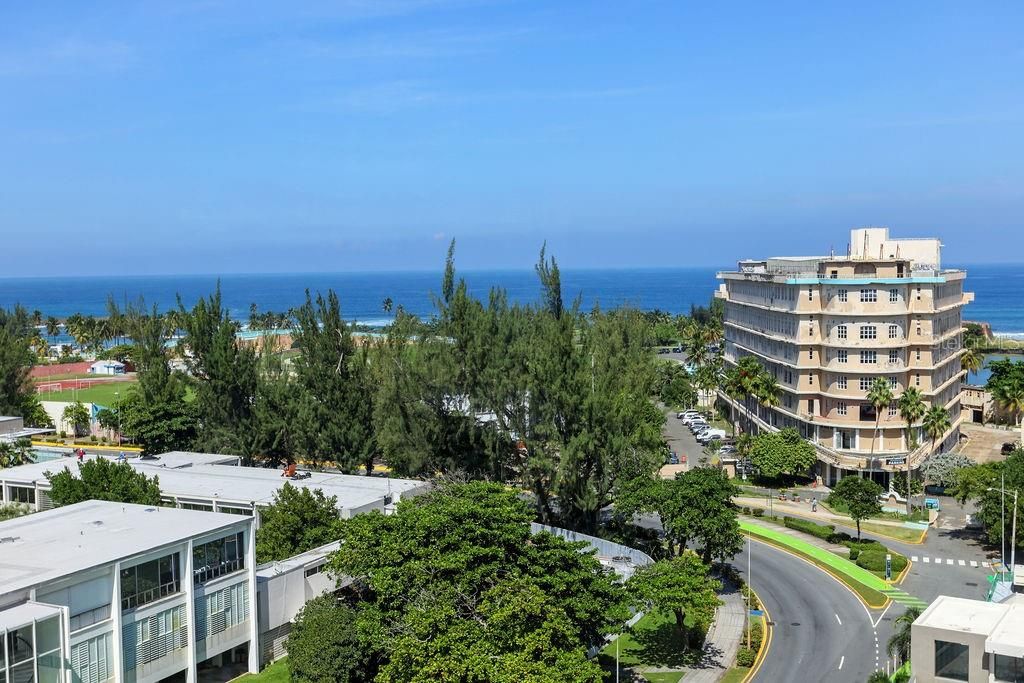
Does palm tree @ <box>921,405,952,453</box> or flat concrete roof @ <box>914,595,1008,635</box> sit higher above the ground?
flat concrete roof @ <box>914,595,1008,635</box>

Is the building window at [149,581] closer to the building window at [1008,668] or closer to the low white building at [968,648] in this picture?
the low white building at [968,648]

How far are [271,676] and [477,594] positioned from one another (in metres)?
11.2

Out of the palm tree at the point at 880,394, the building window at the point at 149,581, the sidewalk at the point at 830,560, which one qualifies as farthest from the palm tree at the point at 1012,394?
the building window at the point at 149,581

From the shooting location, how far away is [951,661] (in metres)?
30.4

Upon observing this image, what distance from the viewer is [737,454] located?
89.5 metres

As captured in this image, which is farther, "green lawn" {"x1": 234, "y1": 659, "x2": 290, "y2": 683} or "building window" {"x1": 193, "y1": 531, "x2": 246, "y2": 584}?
"green lawn" {"x1": 234, "y1": 659, "x2": 290, "y2": 683}

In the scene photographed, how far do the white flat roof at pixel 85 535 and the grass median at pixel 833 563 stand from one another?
34867 millimetres

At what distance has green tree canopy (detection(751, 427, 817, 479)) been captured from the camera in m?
79.8

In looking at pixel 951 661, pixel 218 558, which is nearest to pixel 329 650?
pixel 218 558

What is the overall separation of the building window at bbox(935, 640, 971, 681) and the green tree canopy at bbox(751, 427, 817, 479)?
163ft

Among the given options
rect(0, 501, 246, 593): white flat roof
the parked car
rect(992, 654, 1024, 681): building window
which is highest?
rect(0, 501, 246, 593): white flat roof

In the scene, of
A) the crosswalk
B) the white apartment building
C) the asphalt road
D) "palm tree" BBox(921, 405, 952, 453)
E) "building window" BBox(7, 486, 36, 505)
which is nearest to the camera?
the white apartment building

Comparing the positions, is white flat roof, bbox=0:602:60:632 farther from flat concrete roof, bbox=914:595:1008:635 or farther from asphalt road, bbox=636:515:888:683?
asphalt road, bbox=636:515:888:683

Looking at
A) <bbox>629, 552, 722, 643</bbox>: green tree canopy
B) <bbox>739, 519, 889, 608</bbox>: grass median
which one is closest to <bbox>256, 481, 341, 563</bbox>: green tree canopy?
<bbox>629, 552, 722, 643</bbox>: green tree canopy
